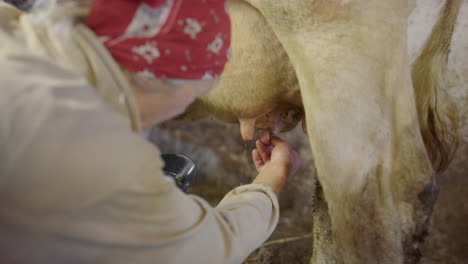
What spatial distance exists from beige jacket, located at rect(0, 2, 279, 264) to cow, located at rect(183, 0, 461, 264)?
1.34ft

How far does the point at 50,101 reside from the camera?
39 cm

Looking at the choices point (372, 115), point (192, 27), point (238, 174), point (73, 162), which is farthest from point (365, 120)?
point (238, 174)

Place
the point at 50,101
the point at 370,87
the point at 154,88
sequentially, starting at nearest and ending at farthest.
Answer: the point at 50,101 < the point at 154,88 < the point at 370,87

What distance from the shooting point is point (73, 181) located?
39 centimetres

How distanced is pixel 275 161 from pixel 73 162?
0.57 metres

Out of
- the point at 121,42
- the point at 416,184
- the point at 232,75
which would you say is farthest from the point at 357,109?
the point at 121,42

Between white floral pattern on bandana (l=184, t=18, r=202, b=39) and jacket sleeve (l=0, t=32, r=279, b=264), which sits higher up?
white floral pattern on bandana (l=184, t=18, r=202, b=39)

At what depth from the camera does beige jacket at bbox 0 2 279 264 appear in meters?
0.38

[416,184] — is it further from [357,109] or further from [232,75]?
[232,75]

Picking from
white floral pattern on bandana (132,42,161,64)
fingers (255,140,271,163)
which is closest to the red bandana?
white floral pattern on bandana (132,42,161,64)

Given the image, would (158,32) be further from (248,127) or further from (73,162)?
(248,127)

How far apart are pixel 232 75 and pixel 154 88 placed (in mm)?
599

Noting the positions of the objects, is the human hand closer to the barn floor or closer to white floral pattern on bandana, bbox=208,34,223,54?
white floral pattern on bandana, bbox=208,34,223,54

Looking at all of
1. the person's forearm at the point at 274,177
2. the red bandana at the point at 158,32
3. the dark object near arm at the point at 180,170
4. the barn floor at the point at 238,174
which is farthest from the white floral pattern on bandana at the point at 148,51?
the barn floor at the point at 238,174
